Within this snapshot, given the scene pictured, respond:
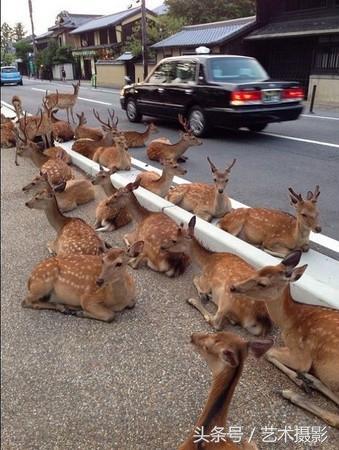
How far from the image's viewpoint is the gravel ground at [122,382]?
2.53 meters

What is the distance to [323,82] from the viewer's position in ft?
60.8

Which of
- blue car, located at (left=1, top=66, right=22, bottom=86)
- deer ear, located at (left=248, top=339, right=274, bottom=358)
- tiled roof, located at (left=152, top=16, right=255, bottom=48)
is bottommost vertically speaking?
blue car, located at (left=1, top=66, right=22, bottom=86)

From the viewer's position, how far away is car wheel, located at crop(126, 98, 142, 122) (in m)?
12.9

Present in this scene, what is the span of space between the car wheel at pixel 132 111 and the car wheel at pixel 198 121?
2759mm

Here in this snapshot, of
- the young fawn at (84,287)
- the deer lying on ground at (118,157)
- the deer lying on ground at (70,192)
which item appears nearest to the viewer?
the young fawn at (84,287)

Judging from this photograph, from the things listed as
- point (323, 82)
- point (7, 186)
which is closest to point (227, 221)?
point (7, 186)

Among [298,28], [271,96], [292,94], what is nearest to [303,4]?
[298,28]

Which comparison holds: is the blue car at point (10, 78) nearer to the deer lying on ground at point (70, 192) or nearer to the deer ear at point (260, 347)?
the deer lying on ground at point (70, 192)

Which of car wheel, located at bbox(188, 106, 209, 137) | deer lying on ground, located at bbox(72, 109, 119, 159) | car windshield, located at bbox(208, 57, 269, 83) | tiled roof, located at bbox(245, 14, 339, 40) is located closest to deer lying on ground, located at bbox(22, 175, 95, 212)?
deer lying on ground, located at bbox(72, 109, 119, 159)

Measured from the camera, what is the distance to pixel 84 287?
3551 millimetres

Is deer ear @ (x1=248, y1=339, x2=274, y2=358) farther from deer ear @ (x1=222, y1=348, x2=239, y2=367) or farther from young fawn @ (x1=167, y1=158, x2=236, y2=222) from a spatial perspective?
young fawn @ (x1=167, y1=158, x2=236, y2=222)

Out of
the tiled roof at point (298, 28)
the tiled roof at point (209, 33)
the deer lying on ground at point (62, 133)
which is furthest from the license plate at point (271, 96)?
the tiled roof at point (209, 33)

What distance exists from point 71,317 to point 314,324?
1896 millimetres

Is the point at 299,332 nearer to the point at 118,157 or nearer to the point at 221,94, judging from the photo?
the point at 118,157
